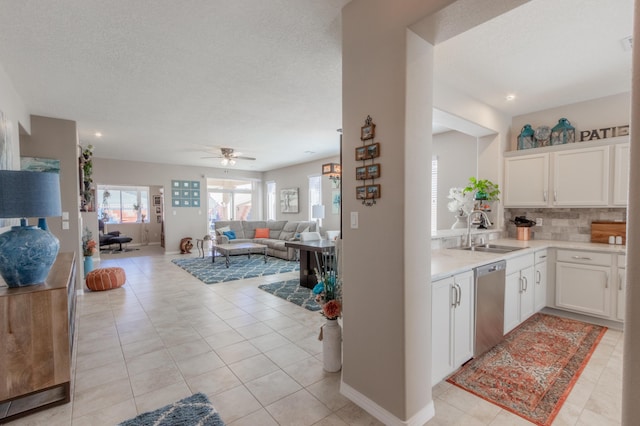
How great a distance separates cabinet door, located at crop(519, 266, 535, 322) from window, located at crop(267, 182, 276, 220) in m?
8.09

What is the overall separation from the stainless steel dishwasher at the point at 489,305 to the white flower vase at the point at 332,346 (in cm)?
112

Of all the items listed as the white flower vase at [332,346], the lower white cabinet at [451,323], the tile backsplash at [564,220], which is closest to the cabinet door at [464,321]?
the lower white cabinet at [451,323]

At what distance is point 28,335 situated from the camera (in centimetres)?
196

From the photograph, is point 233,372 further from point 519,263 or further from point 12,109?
point 12,109

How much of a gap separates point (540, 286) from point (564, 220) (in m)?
1.17

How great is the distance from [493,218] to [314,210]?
3.84 meters

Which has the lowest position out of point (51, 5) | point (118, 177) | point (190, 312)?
point (190, 312)

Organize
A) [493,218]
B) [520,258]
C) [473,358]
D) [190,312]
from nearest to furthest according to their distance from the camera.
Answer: [473,358] → [520,258] → [190,312] → [493,218]

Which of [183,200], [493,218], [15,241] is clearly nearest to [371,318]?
[15,241]

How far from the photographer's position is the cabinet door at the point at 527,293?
10.2 ft

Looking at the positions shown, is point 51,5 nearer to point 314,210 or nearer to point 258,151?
point 258,151

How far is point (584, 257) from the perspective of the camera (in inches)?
130

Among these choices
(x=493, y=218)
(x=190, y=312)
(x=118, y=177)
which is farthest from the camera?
(x=118, y=177)

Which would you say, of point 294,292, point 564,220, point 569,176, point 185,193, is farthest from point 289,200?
point 569,176
